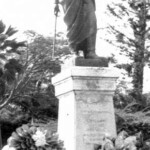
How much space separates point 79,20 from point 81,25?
0.08 m

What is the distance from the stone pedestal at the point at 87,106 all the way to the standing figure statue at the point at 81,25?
0.45 metres

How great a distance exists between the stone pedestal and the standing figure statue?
45 centimetres

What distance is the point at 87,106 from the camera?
6324 mm

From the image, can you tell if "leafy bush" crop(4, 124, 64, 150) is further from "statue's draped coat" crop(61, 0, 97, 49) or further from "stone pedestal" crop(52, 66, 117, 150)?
"statue's draped coat" crop(61, 0, 97, 49)

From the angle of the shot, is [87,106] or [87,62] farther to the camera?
[87,62]

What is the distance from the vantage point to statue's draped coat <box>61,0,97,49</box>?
6.63 m

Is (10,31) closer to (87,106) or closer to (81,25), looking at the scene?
(81,25)

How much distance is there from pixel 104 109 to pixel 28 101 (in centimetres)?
2413

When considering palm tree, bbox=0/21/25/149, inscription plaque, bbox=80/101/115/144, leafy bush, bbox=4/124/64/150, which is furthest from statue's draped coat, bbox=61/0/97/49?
palm tree, bbox=0/21/25/149

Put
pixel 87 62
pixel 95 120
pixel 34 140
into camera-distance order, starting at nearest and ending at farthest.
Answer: pixel 34 140 < pixel 95 120 < pixel 87 62

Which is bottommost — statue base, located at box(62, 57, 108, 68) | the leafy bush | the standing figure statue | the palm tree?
the leafy bush

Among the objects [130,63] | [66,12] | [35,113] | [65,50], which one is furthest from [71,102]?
[65,50]

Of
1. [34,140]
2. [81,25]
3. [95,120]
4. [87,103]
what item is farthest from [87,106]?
[34,140]

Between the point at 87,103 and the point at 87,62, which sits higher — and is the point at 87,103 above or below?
below
